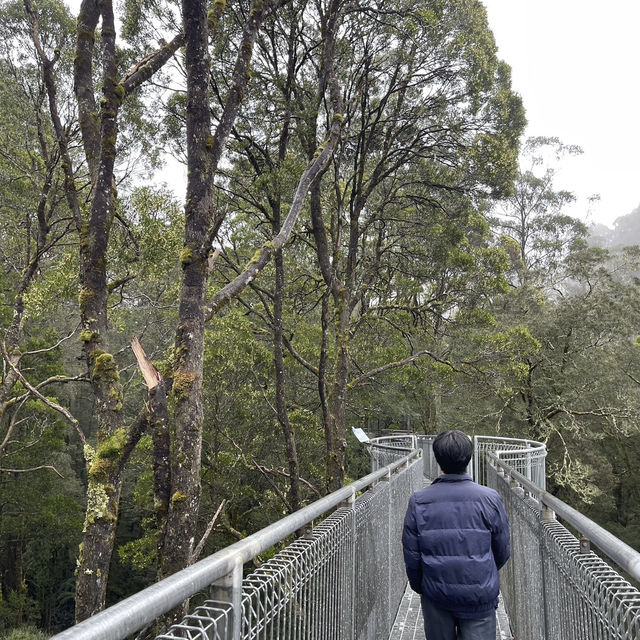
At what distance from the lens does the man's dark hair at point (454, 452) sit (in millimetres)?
2752

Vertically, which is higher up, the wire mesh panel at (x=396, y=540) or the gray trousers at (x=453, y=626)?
the gray trousers at (x=453, y=626)

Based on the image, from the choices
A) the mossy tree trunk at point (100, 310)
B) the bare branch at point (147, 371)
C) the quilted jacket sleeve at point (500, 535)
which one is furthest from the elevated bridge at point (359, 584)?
the mossy tree trunk at point (100, 310)

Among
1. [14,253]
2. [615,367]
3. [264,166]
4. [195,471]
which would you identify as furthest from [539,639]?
[615,367]

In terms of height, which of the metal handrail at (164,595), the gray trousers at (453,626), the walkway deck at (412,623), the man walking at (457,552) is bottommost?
the walkway deck at (412,623)

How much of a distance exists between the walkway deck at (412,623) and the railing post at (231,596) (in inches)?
153

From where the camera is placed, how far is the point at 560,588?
2662 mm

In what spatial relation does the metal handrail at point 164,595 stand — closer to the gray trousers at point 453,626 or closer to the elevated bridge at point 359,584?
the elevated bridge at point 359,584

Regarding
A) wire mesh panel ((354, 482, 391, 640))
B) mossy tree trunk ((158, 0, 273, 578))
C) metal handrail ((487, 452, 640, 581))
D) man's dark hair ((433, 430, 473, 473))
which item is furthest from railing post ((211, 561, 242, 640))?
mossy tree trunk ((158, 0, 273, 578))

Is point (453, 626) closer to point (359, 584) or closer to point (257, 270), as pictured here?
point (359, 584)

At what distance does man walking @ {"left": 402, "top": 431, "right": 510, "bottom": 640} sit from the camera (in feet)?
8.41

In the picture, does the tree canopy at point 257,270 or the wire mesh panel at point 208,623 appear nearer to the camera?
the wire mesh panel at point 208,623

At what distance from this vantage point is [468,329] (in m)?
13.7

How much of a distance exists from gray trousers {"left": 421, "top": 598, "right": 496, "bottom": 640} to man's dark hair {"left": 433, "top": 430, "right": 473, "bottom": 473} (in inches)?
26.4

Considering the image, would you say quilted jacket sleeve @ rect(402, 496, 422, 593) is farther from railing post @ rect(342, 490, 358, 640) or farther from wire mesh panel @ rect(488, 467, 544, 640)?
wire mesh panel @ rect(488, 467, 544, 640)
